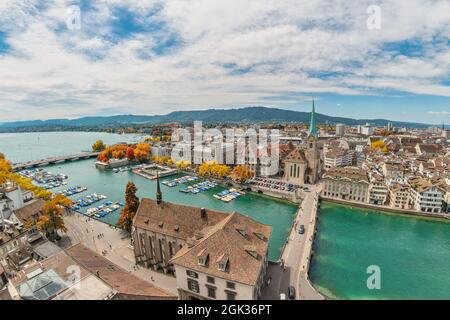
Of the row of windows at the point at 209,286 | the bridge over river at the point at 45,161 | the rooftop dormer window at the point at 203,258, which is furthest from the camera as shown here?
the bridge over river at the point at 45,161

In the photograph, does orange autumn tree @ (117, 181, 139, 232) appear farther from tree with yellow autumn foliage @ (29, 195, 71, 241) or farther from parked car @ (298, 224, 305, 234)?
parked car @ (298, 224, 305, 234)

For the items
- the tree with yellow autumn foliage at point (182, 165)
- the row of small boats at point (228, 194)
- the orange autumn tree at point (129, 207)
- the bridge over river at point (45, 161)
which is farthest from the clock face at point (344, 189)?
the bridge over river at point (45, 161)

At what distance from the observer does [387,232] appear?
2961 centimetres

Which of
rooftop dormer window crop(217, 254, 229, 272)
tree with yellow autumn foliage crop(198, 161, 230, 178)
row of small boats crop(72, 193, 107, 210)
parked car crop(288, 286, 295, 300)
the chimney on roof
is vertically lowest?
row of small boats crop(72, 193, 107, 210)

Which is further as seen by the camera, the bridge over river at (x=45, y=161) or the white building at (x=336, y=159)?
the bridge over river at (x=45, y=161)

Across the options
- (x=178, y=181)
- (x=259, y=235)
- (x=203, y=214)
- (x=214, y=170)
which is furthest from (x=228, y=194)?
(x=259, y=235)

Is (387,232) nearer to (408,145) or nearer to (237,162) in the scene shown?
(237,162)

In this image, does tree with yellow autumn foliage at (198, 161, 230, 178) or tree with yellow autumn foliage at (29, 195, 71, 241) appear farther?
tree with yellow autumn foliage at (198, 161, 230, 178)

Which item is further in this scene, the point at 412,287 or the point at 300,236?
the point at 300,236

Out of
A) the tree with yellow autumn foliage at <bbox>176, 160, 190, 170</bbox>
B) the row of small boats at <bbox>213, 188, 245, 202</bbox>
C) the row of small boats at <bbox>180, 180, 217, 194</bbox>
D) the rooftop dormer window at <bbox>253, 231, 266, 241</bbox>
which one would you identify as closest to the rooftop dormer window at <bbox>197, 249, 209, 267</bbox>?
the rooftop dormer window at <bbox>253, 231, 266, 241</bbox>

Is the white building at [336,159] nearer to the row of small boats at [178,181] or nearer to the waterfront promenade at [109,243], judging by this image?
the row of small boats at [178,181]
